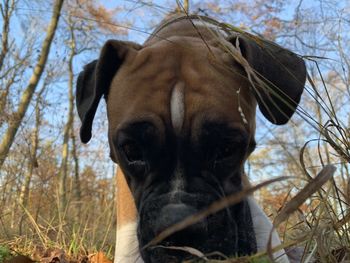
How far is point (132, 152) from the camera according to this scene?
8.46 feet

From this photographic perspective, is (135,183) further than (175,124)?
Yes

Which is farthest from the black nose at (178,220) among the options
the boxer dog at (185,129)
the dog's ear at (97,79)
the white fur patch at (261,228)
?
the dog's ear at (97,79)

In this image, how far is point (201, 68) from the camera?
2791mm

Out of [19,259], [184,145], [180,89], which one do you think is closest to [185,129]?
[184,145]

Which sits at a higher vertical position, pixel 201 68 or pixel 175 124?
pixel 201 68

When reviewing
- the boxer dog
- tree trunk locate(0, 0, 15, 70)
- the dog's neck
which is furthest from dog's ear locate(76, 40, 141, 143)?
tree trunk locate(0, 0, 15, 70)

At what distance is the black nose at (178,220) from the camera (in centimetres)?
195

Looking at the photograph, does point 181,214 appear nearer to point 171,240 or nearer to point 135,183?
point 171,240

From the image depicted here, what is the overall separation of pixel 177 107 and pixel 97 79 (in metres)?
0.70

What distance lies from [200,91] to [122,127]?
1.40 feet

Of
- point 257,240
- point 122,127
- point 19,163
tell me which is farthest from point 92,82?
point 19,163

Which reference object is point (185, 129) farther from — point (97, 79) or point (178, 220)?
point (97, 79)

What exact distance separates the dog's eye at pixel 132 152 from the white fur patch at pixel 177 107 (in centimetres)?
23

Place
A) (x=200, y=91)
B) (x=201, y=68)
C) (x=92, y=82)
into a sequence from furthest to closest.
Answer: (x=92, y=82), (x=201, y=68), (x=200, y=91)
